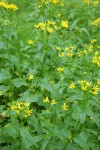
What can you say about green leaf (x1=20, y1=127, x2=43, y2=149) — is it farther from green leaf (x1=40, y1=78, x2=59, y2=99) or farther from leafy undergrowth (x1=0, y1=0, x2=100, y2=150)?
green leaf (x1=40, y1=78, x2=59, y2=99)

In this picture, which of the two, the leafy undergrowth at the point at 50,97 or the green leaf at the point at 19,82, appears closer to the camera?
the leafy undergrowth at the point at 50,97

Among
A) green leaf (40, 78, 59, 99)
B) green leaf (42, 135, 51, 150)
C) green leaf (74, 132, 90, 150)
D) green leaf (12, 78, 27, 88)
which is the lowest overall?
green leaf (74, 132, 90, 150)

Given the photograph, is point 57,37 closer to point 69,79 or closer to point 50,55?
point 50,55

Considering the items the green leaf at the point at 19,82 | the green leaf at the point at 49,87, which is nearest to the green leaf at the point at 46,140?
the green leaf at the point at 49,87

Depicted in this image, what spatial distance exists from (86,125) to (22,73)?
1270 mm

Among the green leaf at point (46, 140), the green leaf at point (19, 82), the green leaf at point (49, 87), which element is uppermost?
the green leaf at point (49, 87)

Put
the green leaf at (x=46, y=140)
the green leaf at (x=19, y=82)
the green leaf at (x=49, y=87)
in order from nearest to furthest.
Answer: the green leaf at (x=46, y=140) → the green leaf at (x=49, y=87) → the green leaf at (x=19, y=82)

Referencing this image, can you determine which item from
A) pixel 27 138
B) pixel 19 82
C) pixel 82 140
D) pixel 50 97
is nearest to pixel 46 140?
pixel 27 138

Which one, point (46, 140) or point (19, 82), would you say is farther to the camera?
point (19, 82)

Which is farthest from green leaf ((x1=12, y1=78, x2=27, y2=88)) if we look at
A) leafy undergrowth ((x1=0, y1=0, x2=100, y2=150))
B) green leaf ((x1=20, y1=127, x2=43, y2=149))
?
green leaf ((x1=20, y1=127, x2=43, y2=149))

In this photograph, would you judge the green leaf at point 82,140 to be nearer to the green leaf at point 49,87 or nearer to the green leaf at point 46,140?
the green leaf at point 46,140

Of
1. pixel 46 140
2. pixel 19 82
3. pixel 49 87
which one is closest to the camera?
pixel 46 140

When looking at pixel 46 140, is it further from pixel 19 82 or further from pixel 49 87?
pixel 19 82

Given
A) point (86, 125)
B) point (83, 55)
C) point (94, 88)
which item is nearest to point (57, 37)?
point (83, 55)
